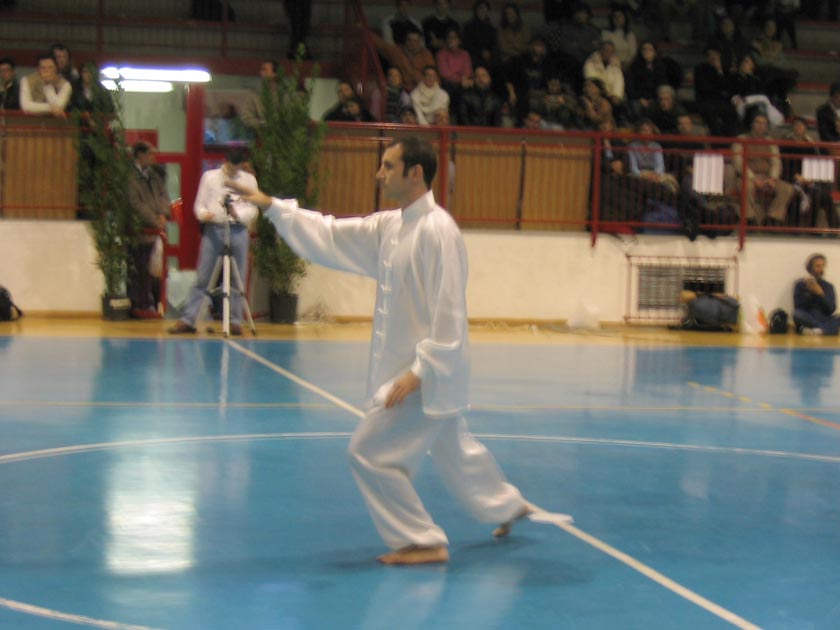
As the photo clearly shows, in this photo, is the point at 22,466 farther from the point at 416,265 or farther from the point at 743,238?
the point at 743,238

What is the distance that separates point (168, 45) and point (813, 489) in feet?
55.5

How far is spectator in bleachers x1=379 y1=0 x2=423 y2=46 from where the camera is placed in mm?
21109

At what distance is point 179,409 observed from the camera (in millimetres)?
9336

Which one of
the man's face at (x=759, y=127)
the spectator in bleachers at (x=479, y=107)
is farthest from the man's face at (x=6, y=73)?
the man's face at (x=759, y=127)

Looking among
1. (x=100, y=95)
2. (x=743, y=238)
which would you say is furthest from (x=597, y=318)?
(x=100, y=95)

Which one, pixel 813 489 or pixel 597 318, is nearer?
pixel 813 489

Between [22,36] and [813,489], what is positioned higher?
[22,36]

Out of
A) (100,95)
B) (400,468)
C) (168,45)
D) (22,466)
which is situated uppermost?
(168,45)

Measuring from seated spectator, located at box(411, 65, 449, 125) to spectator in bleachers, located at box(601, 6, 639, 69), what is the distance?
424 centimetres

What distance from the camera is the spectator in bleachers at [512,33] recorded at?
21.6 metres

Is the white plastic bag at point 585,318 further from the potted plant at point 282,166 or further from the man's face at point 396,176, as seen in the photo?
the man's face at point 396,176

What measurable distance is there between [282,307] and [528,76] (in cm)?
614

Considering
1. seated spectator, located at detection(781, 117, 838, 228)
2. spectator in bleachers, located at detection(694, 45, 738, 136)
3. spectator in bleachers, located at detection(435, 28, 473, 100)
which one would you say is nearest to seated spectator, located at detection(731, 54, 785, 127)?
spectator in bleachers, located at detection(694, 45, 738, 136)

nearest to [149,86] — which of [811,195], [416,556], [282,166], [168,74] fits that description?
[168,74]
